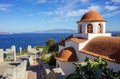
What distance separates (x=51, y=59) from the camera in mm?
29078

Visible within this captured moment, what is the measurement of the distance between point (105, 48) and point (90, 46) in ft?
9.63

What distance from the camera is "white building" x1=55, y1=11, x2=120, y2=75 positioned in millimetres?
18797

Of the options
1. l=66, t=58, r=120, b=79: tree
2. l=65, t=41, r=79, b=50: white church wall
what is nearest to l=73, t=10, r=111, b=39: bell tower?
l=65, t=41, r=79, b=50: white church wall

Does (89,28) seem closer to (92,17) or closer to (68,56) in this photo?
(92,17)

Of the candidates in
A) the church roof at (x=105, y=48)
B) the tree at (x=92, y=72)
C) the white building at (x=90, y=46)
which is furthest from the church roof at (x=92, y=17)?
the tree at (x=92, y=72)

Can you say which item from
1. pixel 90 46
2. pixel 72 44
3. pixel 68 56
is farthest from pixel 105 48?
pixel 72 44

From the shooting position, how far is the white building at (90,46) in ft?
61.7

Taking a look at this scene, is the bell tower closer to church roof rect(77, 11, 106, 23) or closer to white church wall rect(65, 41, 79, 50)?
church roof rect(77, 11, 106, 23)

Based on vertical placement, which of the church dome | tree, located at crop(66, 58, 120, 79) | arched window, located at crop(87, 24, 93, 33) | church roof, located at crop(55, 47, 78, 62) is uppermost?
the church dome

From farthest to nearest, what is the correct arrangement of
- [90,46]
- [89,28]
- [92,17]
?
[92,17], [89,28], [90,46]

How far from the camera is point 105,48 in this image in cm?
2012

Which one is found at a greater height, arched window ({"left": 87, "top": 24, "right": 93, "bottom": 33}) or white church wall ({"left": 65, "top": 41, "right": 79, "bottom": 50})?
arched window ({"left": 87, "top": 24, "right": 93, "bottom": 33})

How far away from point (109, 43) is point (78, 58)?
4673mm

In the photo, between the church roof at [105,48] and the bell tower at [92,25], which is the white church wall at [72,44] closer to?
the church roof at [105,48]
